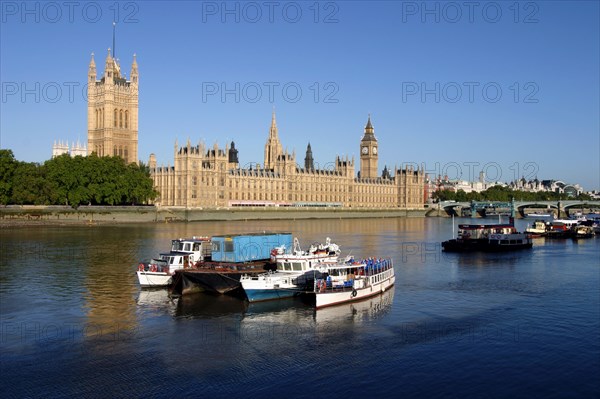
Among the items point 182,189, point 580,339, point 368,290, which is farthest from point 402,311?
point 182,189

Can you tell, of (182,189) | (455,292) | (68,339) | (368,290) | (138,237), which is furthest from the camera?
(182,189)

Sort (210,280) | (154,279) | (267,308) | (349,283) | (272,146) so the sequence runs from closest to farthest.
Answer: (267,308), (349,283), (210,280), (154,279), (272,146)

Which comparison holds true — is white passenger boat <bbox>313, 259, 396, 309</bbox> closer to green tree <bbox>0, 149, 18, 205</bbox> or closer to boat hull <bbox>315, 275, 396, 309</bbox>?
boat hull <bbox>315, 275, 396, 309</bbox>

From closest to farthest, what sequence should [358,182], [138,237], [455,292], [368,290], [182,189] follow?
1. [368,290]
2. [455,292]
3. [138,237]
4. [182,189]
5. [358,182]

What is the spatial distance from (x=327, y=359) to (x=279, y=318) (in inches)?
273

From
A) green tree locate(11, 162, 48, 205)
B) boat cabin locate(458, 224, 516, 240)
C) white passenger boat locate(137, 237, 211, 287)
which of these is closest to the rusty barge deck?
white passenger boat locate(137, 237, 211, 287)

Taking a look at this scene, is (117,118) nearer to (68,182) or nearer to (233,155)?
(233,155)

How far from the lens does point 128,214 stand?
109m

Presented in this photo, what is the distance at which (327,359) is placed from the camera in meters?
24.4

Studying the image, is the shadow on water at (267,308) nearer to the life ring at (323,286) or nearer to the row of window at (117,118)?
the life ring at (323,286)

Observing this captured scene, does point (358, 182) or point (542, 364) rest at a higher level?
point (358, 182)

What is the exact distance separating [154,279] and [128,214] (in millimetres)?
72825

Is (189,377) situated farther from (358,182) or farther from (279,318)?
(358,182)

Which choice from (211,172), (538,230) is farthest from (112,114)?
(538,230)
